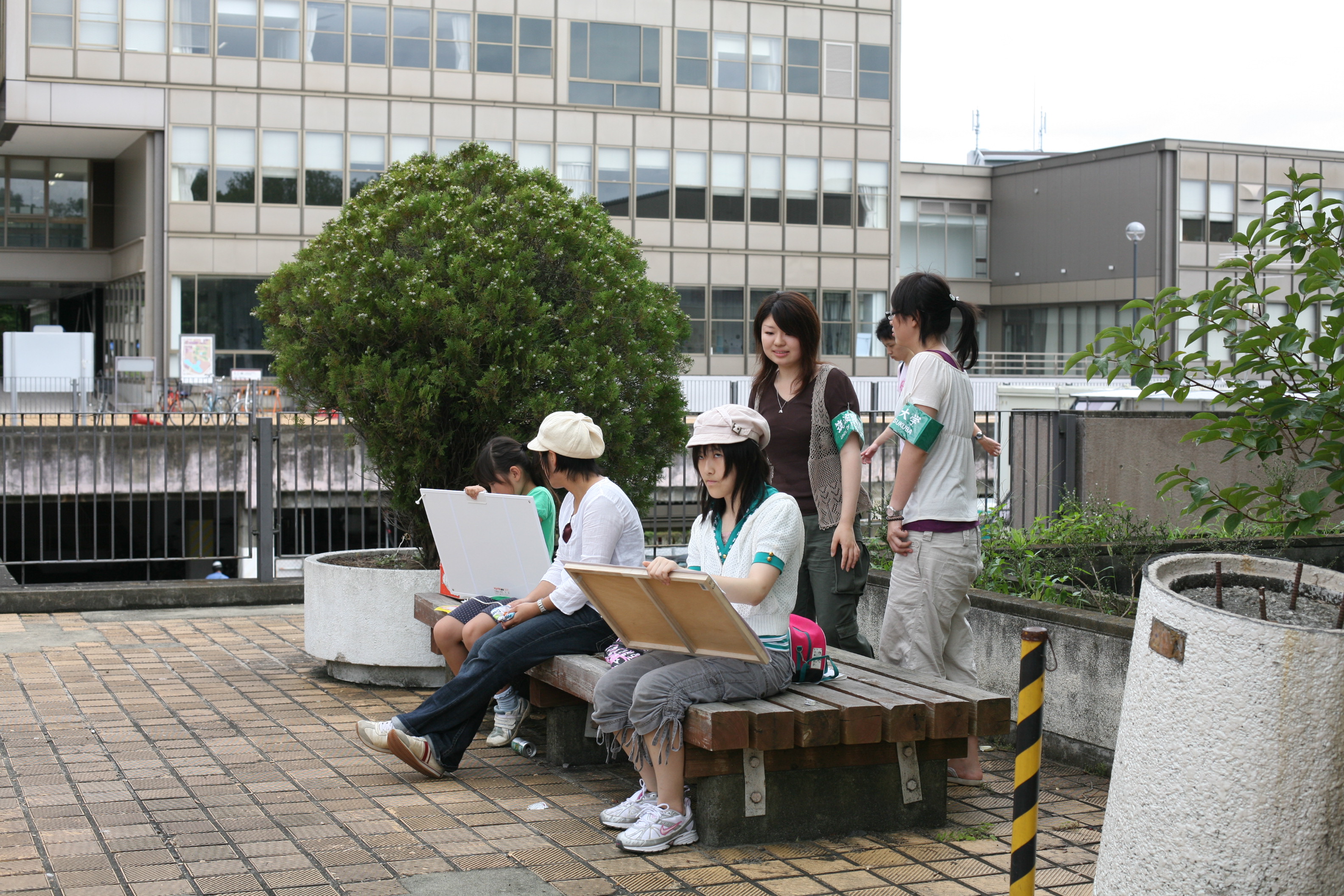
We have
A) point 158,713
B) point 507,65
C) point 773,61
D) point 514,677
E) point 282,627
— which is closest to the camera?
point 514,677

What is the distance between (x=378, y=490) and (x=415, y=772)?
5.07 m

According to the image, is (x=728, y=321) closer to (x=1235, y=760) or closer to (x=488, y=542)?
(x=488, y=542)

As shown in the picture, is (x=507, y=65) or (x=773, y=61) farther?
(x=773, y=61)

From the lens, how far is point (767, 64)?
1720 inches

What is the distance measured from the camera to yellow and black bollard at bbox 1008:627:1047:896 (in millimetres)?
3584

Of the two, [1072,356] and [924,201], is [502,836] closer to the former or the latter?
[1072,356]

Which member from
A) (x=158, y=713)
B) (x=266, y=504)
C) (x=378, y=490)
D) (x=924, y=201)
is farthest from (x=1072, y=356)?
(x=924, y=201)

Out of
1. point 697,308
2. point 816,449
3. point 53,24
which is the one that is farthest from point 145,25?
point 816,449

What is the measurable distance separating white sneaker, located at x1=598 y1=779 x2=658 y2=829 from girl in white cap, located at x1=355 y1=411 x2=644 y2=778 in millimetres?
870

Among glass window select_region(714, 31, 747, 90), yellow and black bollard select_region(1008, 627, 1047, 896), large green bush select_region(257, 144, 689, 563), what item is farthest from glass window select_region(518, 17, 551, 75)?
yellow and black bollard select_region(1008, 627, 1047, 896)

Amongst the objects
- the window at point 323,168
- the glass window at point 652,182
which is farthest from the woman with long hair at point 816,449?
the glass window at point 652,182

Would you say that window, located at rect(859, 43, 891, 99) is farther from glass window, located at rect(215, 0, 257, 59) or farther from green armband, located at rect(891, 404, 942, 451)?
green armband, located at rect(891, 404, 942, 451)

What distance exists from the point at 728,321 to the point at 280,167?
48.2 feet

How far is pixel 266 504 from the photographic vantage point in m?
11.4
